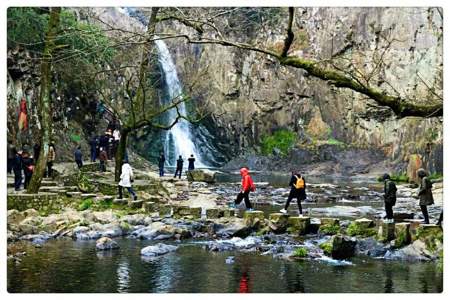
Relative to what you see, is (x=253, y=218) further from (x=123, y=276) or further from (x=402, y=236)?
(x=123, y=276)

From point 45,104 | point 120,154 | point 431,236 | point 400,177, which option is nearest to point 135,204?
point 45,104

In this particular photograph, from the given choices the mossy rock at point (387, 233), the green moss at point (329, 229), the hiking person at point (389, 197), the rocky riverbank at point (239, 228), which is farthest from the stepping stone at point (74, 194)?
the mossy rock at point (387, 233)

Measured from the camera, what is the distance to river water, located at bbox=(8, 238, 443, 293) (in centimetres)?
865

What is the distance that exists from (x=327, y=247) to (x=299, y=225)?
199cm

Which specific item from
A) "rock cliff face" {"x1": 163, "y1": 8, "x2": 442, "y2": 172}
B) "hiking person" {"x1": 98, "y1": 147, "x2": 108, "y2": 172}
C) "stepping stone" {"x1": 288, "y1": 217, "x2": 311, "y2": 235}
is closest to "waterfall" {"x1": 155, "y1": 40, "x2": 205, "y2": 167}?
"rock cliff face" {"x1": 163, "y1": 8, "x2": 442, "y2": 172}

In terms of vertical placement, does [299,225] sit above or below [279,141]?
below

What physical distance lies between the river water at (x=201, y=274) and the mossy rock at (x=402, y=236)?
700 millimetres

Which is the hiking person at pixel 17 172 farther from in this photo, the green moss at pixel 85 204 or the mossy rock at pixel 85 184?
the mossy rock at pixel 85 184

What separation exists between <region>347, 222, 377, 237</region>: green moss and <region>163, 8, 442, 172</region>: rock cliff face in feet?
41.5

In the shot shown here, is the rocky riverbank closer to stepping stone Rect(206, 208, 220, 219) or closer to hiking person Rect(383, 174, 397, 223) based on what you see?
stepping stone Rect(206, 208, 220, 219)

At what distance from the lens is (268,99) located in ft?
131

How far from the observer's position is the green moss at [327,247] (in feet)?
35.9

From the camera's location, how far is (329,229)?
13156mm
